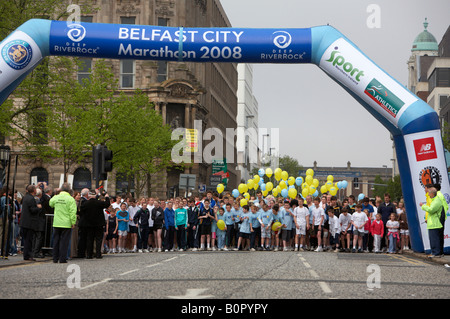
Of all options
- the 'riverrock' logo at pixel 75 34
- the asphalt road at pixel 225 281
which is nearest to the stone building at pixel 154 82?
the 'riverrock' logo at pixel 75 34

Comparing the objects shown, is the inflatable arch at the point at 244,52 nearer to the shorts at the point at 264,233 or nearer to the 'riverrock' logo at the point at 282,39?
the 'riverrock' logo at the point at 282,39

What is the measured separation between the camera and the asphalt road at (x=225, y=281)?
10773 mm

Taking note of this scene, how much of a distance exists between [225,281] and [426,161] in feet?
29.0

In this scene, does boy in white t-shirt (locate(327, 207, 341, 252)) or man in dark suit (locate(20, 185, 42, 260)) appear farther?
boy in white t-shirt (locate(327, 207, 341, 252))

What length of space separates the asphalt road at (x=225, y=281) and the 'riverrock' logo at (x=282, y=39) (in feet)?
17.5

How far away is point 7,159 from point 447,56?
293 feet

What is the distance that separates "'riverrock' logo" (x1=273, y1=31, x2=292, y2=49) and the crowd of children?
9.78m

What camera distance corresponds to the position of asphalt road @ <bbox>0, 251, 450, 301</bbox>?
10.8m

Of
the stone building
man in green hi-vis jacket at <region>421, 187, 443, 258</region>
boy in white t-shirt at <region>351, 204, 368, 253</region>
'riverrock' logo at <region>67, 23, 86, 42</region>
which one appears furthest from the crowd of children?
the stone building

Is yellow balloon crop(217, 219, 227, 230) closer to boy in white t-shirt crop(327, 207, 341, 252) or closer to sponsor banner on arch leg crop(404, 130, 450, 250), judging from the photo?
boy in white t-shirt crop(327, 207, 341, 252)

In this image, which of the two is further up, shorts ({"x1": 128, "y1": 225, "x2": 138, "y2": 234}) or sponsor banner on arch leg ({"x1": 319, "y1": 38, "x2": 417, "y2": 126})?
sponsor banner on arch leg ({"x1": 319, "y1": 38, "x2": 417, "y2": 126})
